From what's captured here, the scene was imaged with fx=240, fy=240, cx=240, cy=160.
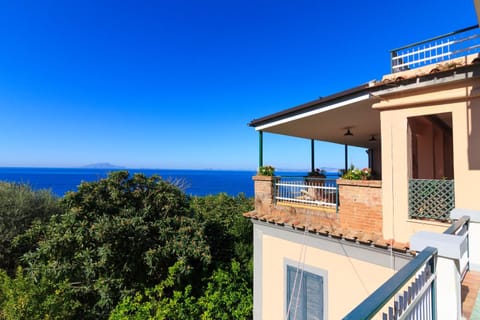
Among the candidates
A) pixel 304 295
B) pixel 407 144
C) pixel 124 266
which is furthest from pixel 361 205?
pixel 124 266

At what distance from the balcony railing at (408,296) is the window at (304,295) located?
376 cm

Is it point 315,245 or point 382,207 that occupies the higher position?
point 382,207

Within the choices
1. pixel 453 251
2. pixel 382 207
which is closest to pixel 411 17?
pixel 382 207

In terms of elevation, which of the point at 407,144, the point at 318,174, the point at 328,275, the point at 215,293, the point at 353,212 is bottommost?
the point at 215,293

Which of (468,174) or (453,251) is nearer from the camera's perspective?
(453,251)

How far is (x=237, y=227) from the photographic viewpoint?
11508mm

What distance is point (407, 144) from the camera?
14.9 feet

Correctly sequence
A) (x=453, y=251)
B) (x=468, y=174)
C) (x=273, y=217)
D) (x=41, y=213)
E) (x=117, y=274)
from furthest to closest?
(x=41, y=213)
(x=117, y=274)
(x=273, y=217)
(x=468, y=174)
(x=453, y=251)

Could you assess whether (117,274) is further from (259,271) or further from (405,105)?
(405,105)

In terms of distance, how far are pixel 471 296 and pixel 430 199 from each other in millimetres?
2040

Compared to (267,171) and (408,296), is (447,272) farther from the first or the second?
(267,171)

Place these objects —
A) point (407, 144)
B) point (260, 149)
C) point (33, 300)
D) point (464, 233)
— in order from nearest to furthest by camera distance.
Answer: point (464, 233) < point (407, 144) < point (33, 300) < point (260, 149)

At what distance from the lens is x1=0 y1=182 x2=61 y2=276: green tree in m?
10.3

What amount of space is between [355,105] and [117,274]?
28.8 feet
